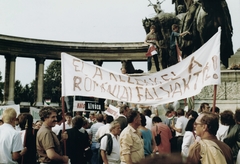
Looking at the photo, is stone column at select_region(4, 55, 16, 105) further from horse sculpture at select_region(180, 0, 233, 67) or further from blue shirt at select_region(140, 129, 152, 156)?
blue shirt at select_region(140, 129, 152, 156)

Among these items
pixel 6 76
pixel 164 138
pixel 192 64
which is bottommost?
pixel 164 138

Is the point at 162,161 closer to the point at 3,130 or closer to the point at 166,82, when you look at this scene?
the point at 3,130

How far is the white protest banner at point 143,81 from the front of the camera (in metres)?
8.91

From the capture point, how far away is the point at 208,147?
18.7 ft

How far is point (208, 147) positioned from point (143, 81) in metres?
4.47

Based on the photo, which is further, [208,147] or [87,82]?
[87,82]

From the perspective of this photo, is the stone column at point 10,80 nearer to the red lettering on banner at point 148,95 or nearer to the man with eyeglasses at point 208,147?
the red lettering on banner at point 148,95

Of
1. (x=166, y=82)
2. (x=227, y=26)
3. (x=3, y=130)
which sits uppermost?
(x=227, y=26)

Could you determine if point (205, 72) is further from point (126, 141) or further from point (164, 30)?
point (164, 30)

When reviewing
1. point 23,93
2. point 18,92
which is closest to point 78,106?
point 18,92

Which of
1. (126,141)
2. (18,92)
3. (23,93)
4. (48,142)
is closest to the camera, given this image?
(48,142)

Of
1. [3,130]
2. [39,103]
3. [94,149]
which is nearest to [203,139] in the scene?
[3,130]

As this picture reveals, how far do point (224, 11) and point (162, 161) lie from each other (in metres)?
17.2

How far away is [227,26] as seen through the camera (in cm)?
1905
